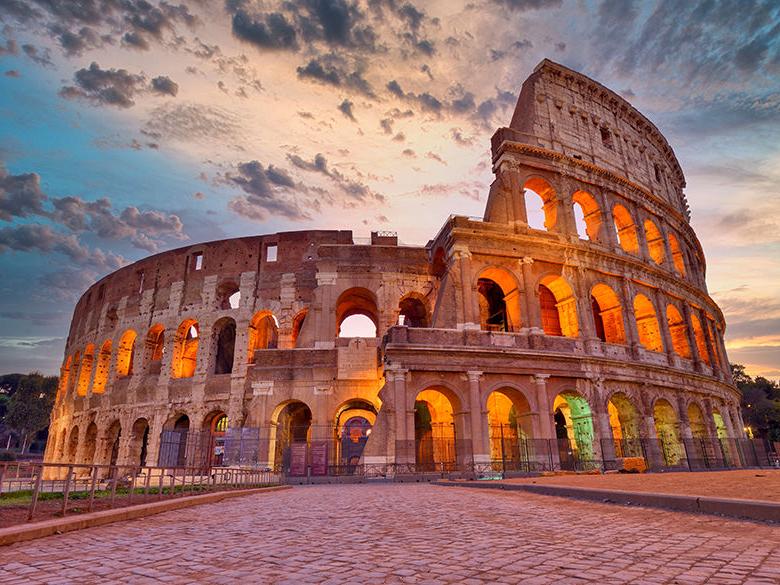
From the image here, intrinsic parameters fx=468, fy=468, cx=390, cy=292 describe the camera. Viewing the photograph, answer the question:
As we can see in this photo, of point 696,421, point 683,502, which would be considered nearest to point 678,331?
point 696,421

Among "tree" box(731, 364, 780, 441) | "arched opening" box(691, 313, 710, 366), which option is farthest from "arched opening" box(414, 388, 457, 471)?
"tree" box(731, 364, 780, 441)

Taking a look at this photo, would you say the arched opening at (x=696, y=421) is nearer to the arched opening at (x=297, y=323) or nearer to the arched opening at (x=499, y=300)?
the arched opening at (x=499, y=300)

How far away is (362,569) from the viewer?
3297 millimetres

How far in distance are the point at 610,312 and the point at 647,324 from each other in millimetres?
2550

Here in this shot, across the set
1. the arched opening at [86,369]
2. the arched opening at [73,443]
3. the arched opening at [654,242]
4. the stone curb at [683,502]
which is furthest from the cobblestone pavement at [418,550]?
the arched opening at [86,369]

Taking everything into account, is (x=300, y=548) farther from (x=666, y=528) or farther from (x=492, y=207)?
(x=492, y=207)

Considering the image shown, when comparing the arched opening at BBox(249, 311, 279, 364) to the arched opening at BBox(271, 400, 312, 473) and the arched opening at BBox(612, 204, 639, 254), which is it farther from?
the arched opening at BBox(612, 204, 639, 254)

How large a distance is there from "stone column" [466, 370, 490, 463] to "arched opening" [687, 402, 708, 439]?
12.2m

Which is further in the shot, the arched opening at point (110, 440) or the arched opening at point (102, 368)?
the arched opening at point (102, 368)

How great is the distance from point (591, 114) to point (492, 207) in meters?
10.2

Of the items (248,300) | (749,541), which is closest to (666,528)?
(749,541)

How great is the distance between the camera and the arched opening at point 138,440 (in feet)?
82.8

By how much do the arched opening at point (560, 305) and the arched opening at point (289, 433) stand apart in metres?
12.4

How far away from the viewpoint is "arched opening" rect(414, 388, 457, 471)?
1947 cm
